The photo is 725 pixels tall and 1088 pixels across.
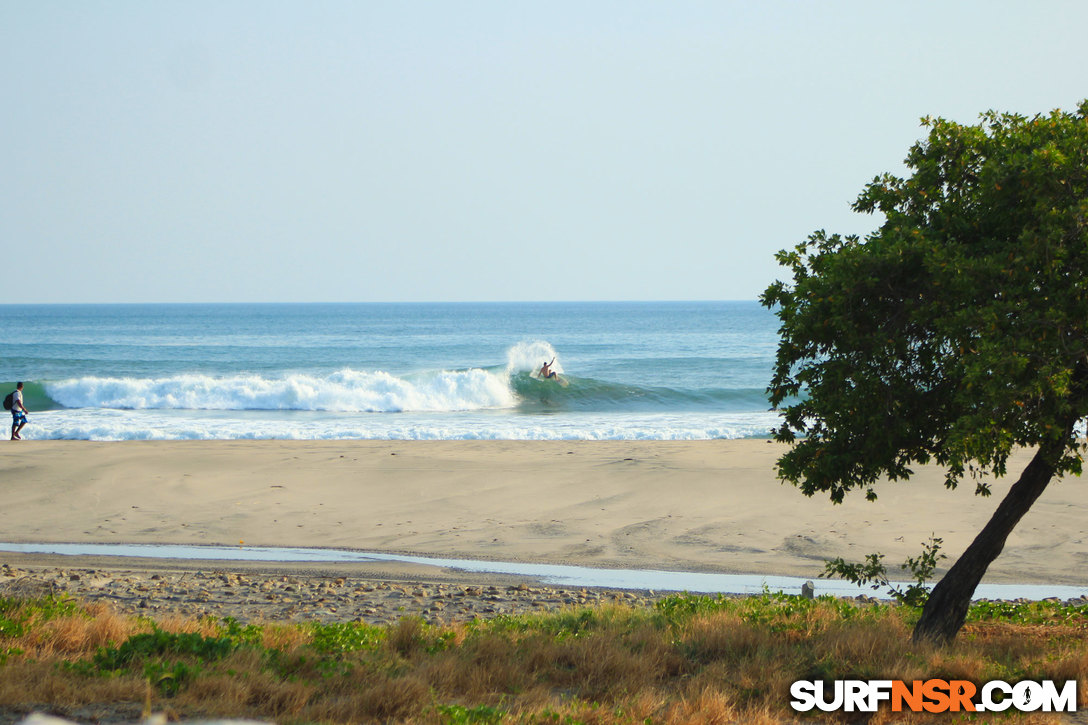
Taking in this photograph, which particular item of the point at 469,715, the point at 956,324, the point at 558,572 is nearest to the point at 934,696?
the point at 956,324

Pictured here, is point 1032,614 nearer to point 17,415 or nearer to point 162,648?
point 162,648

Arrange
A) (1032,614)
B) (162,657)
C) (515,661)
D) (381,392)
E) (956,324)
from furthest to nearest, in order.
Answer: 1. (381,392)
2. (1032,614)
3. (515,661)
4. (162,657)
5. (956,324)

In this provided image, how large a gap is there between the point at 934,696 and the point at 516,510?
32.3 ft

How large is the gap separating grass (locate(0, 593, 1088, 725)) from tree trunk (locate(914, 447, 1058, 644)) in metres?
0.22

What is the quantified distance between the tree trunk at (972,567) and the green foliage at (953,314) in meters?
A: 0.56

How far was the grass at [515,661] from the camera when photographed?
5625 mm

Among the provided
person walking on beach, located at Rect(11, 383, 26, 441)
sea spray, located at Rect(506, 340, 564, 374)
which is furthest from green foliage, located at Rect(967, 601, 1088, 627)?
sea spray, located at Rect(506, 340, 564, 374)

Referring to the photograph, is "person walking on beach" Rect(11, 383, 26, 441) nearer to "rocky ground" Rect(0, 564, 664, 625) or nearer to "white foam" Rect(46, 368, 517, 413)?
"white foam" Rect(46, 368, 517, 413)

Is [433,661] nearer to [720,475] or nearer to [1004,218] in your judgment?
[1004,218]

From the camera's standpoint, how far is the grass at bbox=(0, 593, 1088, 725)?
562 centimetres

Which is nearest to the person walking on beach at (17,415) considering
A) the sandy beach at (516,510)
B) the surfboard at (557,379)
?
the sandy beach at (516,510)

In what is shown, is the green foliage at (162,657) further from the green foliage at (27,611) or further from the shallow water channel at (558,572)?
the shallow water channel at (558,572)

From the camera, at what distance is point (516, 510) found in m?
15.3

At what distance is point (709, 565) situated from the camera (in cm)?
1227
